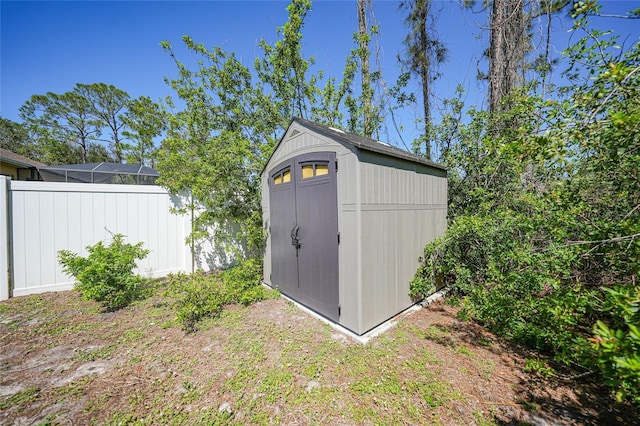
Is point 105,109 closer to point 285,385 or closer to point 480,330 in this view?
point 285,385

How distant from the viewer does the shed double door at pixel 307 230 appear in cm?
321

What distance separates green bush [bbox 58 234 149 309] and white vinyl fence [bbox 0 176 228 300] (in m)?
0.95

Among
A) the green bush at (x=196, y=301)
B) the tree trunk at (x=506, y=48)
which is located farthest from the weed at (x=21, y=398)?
the tree trunk at (x=506, y=48)

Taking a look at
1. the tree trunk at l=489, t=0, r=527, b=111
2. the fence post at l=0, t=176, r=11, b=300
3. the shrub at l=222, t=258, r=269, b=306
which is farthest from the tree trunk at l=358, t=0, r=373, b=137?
the fence post at l=0, t=176, r=11, b=300

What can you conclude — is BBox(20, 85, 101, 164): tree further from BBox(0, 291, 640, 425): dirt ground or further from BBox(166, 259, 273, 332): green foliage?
BBox(166, 259, 273, 332): green foliage

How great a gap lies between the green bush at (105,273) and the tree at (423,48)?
26.7ft

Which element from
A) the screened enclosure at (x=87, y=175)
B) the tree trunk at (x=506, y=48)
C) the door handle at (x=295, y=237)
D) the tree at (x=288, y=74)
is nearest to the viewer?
the door handle at (x=295, y=237)

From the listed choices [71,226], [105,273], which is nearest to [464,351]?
[105,273]

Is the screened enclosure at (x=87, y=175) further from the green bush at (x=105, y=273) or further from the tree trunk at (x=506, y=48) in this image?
the tree trunk at (x=506, y=48)

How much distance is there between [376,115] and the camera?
7246 millimetres

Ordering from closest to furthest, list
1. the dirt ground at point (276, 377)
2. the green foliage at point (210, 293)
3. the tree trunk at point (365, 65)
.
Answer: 1. the dirt ground at point (276, 377)
2. the green foliage at point (210, 293)
3. the tree trunk at point (365, 65)

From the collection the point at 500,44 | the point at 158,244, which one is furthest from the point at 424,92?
the point at 158,244

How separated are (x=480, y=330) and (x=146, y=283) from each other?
618cm

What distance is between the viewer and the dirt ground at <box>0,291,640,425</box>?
1.88 m
